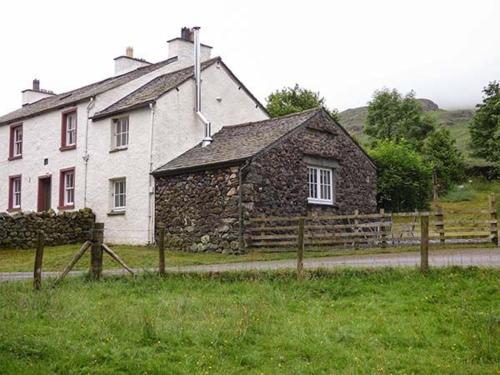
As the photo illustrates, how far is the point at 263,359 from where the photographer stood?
328 inches

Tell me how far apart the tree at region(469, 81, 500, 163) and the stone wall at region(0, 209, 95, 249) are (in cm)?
3604

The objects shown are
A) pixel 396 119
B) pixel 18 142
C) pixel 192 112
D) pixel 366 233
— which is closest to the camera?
pixel 366 233

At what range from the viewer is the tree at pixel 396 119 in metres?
65.8

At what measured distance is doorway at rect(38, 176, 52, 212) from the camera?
99.5 ft

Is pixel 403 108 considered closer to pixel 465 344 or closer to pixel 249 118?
pixel 249 118

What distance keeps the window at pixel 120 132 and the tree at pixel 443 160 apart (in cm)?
3072

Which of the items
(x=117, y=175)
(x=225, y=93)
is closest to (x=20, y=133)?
(x=117, y=175)

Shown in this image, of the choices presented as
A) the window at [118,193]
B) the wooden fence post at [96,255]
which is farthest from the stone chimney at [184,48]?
the wooden fence post at [96,255]

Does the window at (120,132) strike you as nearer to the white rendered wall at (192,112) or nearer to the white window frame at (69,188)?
the white rendered wall at (192,112)

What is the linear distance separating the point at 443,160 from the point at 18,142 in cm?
3463

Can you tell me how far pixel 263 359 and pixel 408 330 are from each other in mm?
2379

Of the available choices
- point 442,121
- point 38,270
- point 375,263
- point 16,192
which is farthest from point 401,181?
point 442,121

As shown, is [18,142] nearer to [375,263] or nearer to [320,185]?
[320,185]

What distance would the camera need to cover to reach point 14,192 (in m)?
32.5
